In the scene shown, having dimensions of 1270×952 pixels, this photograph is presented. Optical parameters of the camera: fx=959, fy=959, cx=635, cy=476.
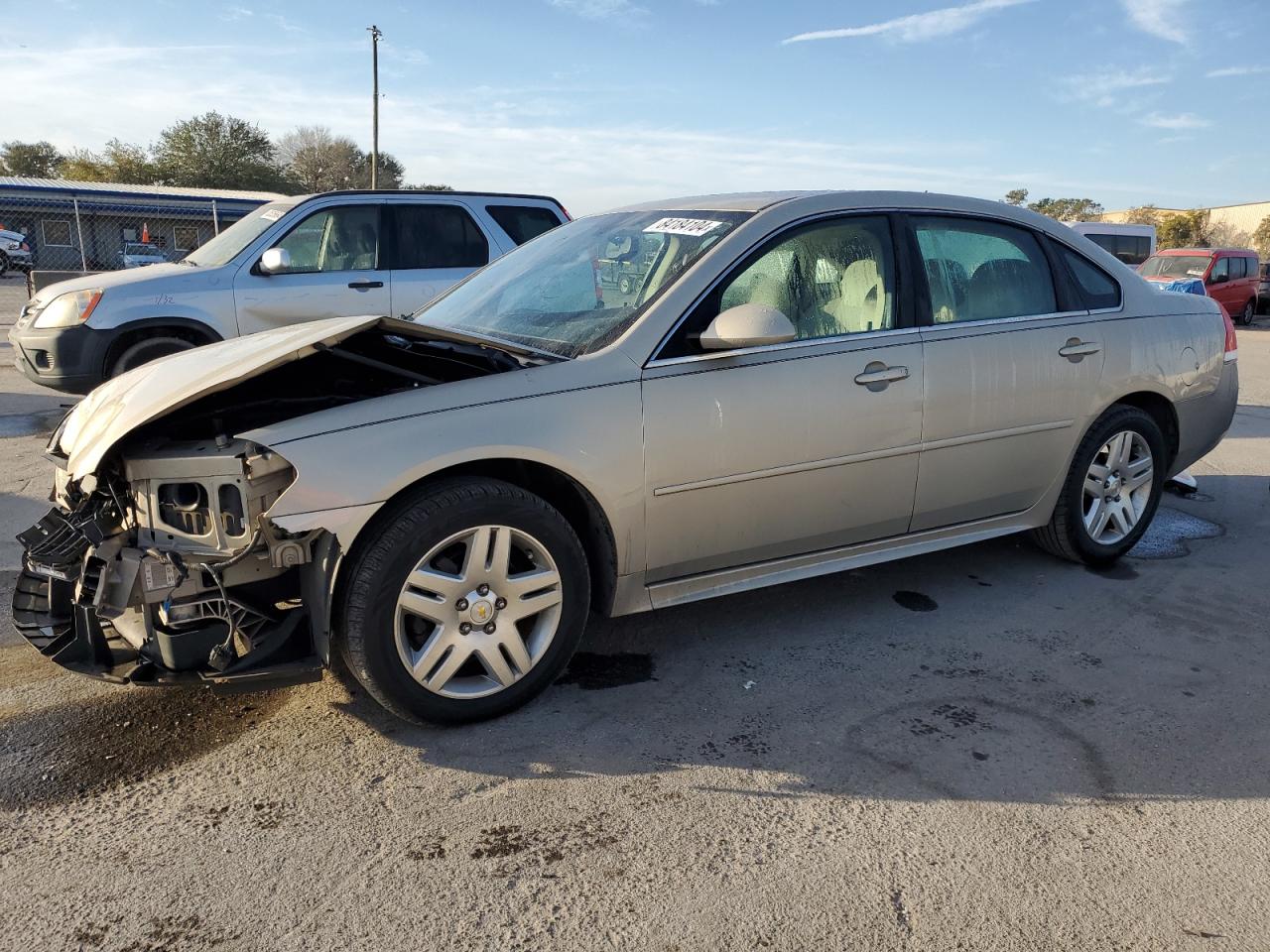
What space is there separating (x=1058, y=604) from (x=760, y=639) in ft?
4.77

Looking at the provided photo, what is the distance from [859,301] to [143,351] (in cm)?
559

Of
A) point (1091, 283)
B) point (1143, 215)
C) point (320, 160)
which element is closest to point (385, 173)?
point (320, 160)

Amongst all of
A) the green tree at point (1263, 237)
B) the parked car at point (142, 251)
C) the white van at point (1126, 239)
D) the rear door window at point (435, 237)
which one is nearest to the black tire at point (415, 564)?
the rear door window at point (435, 237)

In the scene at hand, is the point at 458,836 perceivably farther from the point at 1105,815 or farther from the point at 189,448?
the point at 1105,815

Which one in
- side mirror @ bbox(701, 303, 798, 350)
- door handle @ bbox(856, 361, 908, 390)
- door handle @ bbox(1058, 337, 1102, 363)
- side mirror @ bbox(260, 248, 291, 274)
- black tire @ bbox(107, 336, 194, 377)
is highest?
side mirror @ bbox(260, 248, 291, 274)

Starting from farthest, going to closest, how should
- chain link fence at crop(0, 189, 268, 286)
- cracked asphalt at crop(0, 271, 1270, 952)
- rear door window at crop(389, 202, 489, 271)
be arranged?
chain link fence at crop(0, 189, 268, 286)
rear door window at crop(389, 202, 489, 271)
cracked asphalt at crop(0, 271, 1270, 952)

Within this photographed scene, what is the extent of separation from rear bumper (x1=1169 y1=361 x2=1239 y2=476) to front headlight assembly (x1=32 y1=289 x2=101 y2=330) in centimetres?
702

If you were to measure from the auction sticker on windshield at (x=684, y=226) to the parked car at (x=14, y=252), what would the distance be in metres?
33.6

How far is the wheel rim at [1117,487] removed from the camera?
456 cm

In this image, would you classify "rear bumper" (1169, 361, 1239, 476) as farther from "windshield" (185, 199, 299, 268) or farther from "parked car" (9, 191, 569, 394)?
"windshield" (185, 199, 299, 268)

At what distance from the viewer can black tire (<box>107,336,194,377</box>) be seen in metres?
7.05

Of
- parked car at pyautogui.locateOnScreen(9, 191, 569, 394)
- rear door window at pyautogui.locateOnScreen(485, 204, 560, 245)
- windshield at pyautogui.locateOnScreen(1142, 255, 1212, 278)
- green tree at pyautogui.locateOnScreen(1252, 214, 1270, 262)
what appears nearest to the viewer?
parked car at pyautogui.locateOnScreen(9, 191, 569, 394)

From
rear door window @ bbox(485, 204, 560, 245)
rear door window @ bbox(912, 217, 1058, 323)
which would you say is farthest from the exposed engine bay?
rear door window @ bbox(485, 204, 560, 245)

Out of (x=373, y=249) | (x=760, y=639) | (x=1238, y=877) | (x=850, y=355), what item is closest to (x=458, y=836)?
(x=760, y=639)
